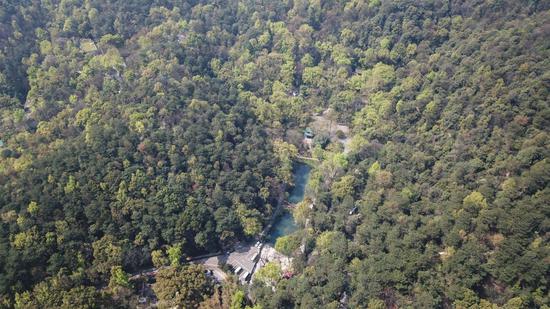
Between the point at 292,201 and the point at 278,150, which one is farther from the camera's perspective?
the point at 278,150

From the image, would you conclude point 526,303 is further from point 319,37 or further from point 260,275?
point 319,37

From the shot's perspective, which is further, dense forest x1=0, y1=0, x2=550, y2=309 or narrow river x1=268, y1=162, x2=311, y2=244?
narrow river x1=268, y1=162, x2=311, y2=244

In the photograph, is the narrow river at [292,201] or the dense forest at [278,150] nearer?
the dense forest at [278,150]

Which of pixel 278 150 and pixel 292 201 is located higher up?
pixel 278 150

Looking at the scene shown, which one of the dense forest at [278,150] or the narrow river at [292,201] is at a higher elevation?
the dense forest at [278,150]
